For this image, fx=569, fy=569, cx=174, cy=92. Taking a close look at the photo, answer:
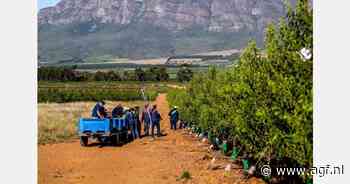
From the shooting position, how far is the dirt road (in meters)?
13.3

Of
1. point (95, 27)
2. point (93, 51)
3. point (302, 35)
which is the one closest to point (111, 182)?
point (302, 35)

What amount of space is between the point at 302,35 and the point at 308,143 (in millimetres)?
2130

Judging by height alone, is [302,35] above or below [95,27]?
below

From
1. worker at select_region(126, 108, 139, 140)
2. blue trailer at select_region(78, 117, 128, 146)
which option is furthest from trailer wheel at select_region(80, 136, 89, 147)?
worker at select_region(126, 108, 139, 140)

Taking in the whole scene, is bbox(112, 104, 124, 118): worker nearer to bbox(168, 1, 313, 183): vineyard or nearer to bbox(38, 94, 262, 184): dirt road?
bbox(38, 94, 262, 184): dirt road

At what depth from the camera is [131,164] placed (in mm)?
15734

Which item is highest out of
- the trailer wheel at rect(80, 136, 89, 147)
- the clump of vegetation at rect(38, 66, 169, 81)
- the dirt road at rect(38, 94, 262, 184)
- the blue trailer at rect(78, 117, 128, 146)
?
the clump of vegetation at rect(38, 66, 169, 81)

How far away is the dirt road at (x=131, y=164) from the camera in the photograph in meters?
13.3

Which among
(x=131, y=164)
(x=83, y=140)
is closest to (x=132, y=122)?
(x=83, y=140)

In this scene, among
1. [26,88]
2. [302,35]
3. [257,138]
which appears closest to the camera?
[26,88]

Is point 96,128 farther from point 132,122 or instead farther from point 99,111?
point 132,122

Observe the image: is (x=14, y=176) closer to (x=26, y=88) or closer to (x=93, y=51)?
(x=26, y=88)

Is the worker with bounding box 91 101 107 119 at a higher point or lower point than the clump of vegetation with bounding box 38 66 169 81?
lower
